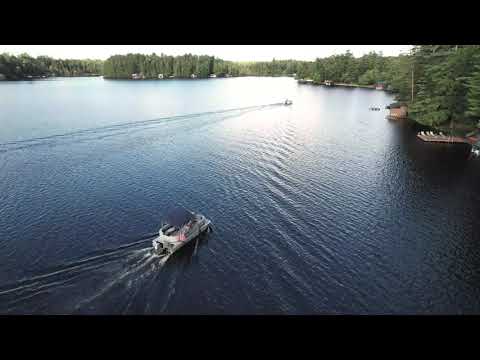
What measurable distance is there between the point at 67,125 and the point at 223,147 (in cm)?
4456

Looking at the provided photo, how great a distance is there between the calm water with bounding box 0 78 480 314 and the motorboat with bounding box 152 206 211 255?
1218 mm

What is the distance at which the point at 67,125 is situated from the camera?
8975 centimetres

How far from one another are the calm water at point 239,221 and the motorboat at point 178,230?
1.22 meters

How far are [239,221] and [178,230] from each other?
8.32 meters

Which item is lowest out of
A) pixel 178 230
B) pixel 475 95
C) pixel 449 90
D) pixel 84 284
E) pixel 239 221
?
pixel 84 284

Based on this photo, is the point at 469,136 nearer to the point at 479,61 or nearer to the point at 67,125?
the point at 479,61

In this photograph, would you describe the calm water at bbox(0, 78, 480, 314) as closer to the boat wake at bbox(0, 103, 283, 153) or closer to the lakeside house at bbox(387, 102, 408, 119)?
the boat wake at bbox(0, 103, 283, 153)

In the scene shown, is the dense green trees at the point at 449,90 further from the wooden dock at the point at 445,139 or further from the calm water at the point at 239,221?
the calm water at the point at 239,221

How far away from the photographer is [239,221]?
44.3m

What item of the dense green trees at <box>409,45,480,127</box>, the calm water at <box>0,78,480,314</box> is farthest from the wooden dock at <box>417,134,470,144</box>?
the dense green trees at <box>409,45,480,127</box>

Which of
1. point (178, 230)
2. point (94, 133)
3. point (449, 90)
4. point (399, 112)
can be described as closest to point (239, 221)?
point (178, 230)

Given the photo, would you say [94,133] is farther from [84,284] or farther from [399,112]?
[399,112]

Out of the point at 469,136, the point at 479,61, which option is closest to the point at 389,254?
the point at 469,136
